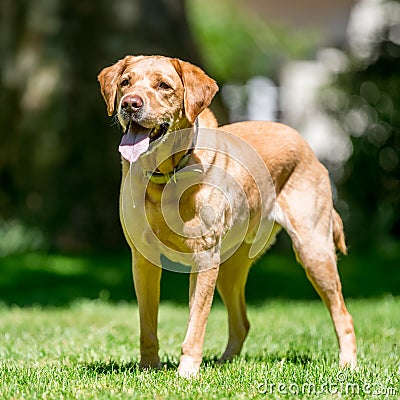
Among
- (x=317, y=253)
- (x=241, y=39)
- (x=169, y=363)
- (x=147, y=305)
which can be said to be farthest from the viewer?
(x=241, y=39)

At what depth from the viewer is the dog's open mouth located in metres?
4.51

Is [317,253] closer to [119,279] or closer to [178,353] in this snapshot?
[178,353]

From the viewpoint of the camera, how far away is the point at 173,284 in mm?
10547

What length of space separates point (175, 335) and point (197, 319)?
6.82 ft

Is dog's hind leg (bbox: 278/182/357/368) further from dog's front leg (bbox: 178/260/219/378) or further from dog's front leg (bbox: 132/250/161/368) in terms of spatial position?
dog's front leg (bbox: 132/250/161/368)

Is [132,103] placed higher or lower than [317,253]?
higher

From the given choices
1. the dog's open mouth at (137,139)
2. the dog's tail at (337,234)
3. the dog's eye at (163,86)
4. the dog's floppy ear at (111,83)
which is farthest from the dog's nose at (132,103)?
the dog's tail at (337,234)

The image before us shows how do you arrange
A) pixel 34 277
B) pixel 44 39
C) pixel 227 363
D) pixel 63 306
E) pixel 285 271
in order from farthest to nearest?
pixel 44 39
pixel 285 271
pixel 34 277
pixel 63 306
pixel 227 363

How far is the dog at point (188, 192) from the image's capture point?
4.69m

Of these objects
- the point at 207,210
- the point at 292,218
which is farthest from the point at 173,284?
the point at 207,210

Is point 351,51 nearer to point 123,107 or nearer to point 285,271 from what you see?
point 285,271

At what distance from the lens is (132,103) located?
4.50 metres

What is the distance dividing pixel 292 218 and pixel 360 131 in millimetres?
8077

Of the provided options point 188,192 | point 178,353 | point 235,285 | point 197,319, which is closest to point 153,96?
point 188,192
